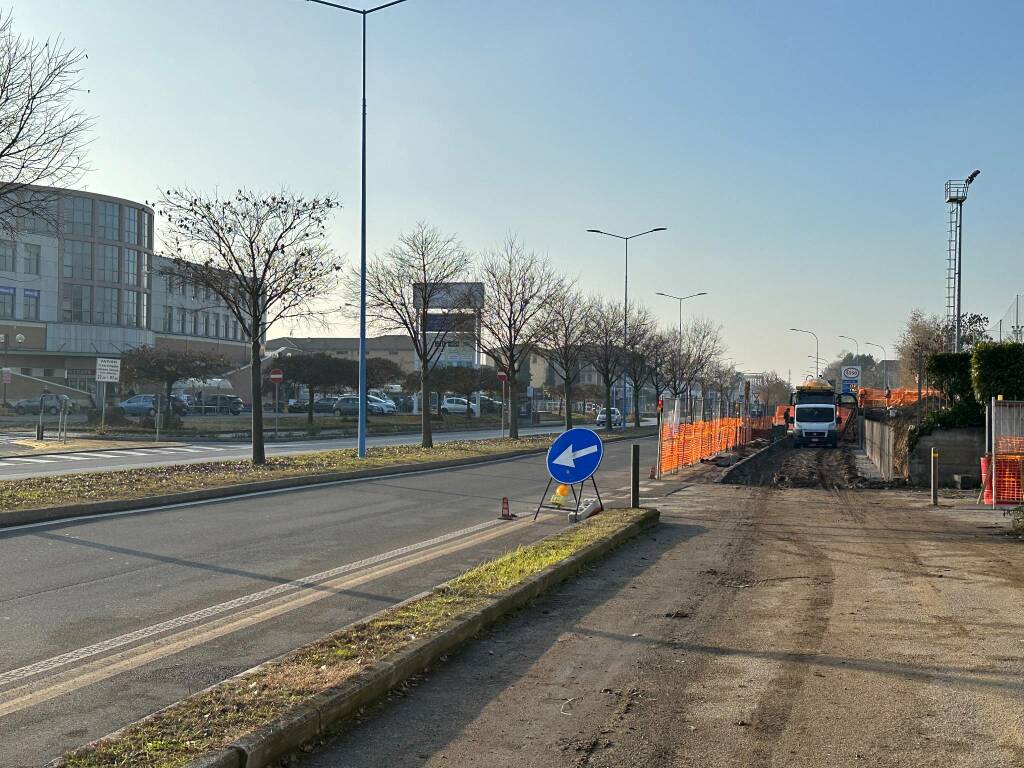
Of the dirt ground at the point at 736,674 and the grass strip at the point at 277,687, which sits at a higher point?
the grass strip at the point at 277,687

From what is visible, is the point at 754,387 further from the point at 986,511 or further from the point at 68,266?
the point at 986,511

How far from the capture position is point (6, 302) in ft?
236

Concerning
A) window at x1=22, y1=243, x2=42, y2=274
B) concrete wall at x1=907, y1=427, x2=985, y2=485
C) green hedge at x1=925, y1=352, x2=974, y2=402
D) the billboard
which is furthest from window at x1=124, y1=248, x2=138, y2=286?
concrete wall at x1=907, y1=427, x2=985, y2=485

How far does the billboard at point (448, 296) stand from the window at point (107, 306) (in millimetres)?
48962

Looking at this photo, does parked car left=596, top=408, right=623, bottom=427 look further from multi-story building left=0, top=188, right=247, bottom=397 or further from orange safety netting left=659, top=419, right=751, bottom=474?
multi-story building left=0, top=188, right=247, bottom=397

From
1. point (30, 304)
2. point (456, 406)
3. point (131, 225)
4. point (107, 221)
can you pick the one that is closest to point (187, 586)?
point (456, 406)

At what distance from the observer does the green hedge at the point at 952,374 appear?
22.2 m

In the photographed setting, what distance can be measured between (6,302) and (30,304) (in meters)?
1.84

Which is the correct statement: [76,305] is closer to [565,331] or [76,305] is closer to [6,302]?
[6,302]

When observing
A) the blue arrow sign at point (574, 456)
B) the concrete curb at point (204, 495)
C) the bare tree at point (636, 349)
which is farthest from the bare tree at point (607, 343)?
the blue arrow sign at point (574, 456)

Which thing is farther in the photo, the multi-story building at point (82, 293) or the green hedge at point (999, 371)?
the multi-story building at point (82, 293)

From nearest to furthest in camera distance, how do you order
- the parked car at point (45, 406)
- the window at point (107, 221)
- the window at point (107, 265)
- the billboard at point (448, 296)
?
the billboard at point (448, 296)
the parked car at point (45, 406)
the window at point (107, 221)
the window at point (107, 265)

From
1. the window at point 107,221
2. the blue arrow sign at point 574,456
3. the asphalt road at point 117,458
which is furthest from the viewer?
the window at point 107,221

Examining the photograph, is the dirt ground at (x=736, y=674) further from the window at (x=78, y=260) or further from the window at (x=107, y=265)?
the window at (x=107, y=265)
